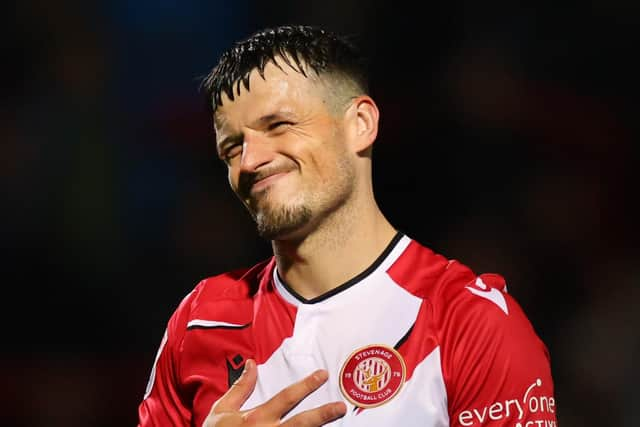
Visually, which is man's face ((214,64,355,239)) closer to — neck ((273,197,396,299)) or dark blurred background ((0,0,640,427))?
neck ((273,197,396,299))

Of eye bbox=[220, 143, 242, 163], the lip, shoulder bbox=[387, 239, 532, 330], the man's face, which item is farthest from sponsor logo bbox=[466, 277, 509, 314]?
eye bbox=[220, 143, 242, 163]

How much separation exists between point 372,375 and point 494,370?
251 mm

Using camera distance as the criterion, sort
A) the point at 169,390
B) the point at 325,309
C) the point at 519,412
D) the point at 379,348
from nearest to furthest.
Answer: the point at 519,412
the point at 379,348
the point at 325,309
the point at 169,390

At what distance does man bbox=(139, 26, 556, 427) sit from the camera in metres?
1.84

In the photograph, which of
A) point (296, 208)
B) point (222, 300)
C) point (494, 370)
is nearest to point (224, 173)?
point (222, 300)

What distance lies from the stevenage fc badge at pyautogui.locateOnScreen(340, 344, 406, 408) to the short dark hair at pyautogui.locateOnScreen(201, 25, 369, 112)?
24.9 inches

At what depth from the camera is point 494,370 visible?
182 cm

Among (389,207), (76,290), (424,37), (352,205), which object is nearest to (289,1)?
(424,37)

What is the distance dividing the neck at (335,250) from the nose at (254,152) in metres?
0.20

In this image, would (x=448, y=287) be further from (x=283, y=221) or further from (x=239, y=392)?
(x=239, y=392)

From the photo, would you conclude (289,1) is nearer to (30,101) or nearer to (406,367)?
(30,101)

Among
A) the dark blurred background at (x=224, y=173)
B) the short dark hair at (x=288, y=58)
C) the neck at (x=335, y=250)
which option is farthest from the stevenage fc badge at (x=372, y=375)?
the dark blurred background at (x=224, y=173)

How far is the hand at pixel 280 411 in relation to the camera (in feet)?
6.01

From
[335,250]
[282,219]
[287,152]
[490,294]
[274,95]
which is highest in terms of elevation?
[274,95]
